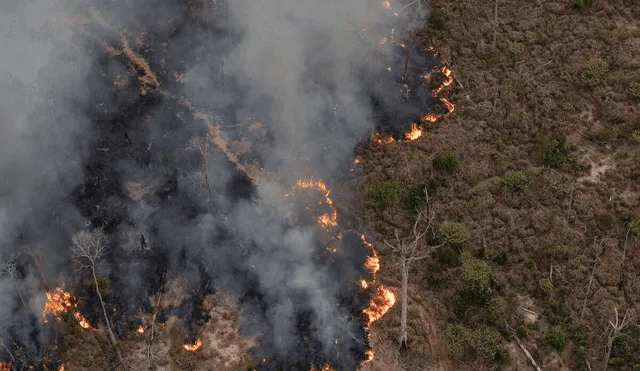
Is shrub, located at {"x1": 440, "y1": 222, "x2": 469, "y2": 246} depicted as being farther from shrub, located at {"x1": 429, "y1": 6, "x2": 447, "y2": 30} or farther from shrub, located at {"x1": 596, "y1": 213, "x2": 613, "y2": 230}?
shrub, located at {"x1": 429, "y1": 6, "x2": 447, "y2": 30}

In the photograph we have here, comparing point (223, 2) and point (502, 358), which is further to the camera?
point (223, 2)

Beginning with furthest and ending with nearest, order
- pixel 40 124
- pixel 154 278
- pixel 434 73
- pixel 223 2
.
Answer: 1. pixel 223 2
2. pixel 434 73
3. pixel 40 124
4. pixel 154 278

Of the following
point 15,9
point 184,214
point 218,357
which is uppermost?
point 15,9

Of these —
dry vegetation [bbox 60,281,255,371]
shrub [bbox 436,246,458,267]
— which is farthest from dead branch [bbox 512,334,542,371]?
dry vegetation [bbox 60,281,255,371]

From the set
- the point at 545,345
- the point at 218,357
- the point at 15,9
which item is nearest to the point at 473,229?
the point at 545,345

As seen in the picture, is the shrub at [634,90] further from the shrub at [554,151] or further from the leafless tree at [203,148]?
the leafless tree at [203,148]

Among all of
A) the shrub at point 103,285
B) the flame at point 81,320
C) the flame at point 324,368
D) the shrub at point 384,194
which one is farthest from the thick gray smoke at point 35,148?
the shrub at point 384,194

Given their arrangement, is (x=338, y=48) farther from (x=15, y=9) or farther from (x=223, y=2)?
(x=15, y=9)
